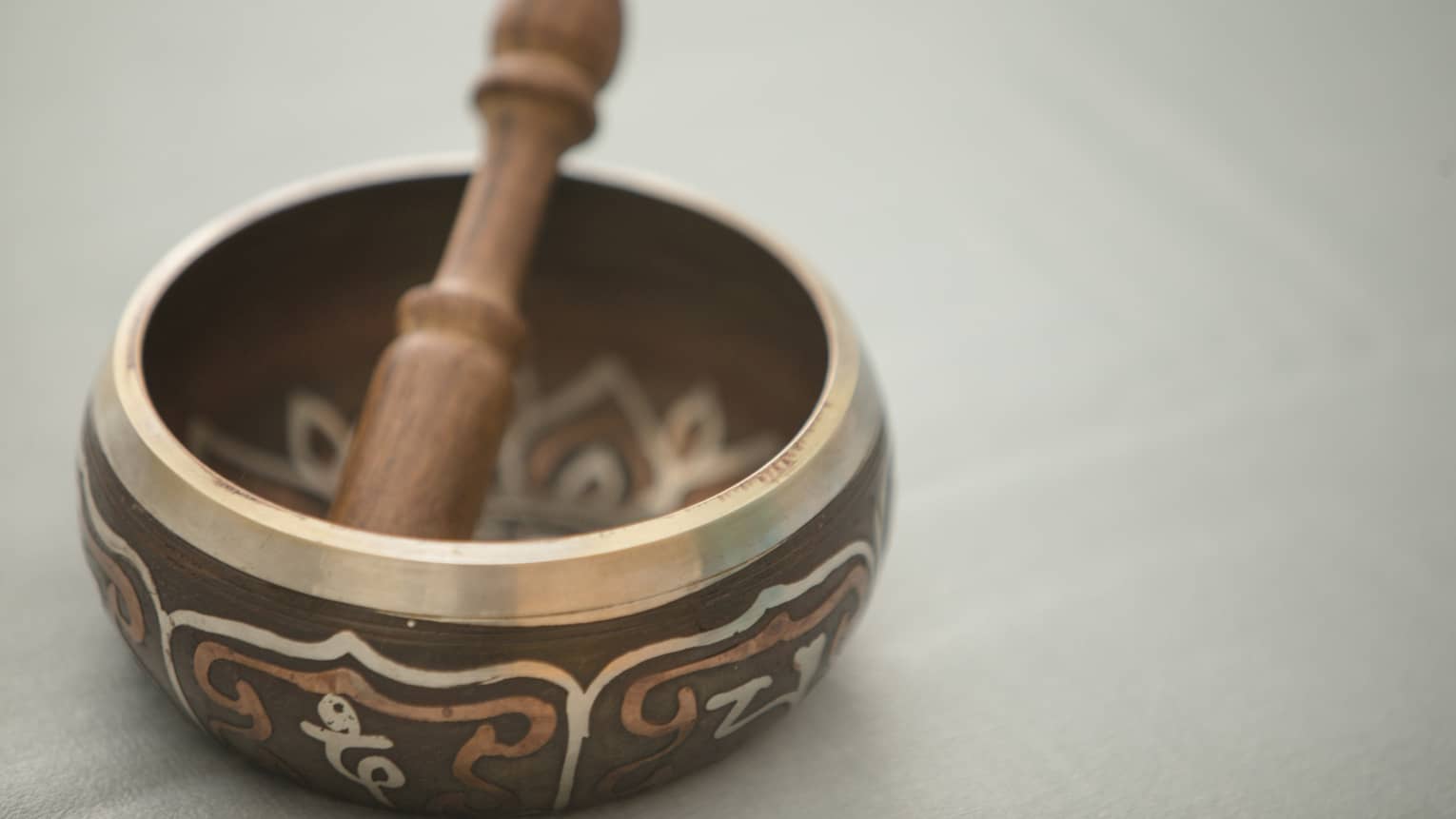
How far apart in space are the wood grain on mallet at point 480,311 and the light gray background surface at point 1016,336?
0.67ft

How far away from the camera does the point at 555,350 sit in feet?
4.56

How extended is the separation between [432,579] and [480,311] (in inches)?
11.1

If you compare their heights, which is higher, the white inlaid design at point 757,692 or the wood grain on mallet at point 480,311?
the wood grain on mallet at point 480,311

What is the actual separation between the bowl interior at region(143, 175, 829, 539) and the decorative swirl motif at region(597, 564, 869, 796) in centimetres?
27

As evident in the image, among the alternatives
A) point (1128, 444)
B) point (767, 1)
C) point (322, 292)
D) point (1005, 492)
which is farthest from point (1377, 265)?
point (322, 292)

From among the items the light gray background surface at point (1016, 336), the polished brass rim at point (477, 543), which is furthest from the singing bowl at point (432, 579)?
the light gray background surface at point (1016, 336)

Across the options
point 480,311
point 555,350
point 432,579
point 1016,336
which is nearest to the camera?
point 432,579

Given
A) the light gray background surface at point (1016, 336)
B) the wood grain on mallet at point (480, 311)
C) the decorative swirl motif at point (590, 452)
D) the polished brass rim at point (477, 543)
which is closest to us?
the polished brass rim at point (477, 543)

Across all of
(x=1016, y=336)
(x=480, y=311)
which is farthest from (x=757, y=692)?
(x=1016, y=336)

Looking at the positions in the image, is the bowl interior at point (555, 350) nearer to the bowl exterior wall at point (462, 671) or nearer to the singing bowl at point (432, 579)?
the singing bowl at point (432, 579)

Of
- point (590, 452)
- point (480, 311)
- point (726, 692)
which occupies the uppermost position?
point (480, 311)

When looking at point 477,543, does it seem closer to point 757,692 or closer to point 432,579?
point 432,579

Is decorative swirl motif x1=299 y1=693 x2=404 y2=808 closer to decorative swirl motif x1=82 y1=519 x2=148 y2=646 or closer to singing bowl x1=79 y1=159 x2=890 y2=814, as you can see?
singing bowl x1=79 y1=159 x2=890 y2=814

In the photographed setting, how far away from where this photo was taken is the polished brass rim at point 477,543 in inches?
34.4
